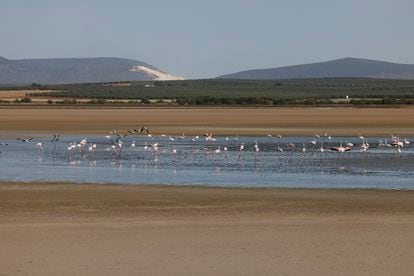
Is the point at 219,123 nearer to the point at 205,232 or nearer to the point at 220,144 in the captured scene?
the point at 220,144

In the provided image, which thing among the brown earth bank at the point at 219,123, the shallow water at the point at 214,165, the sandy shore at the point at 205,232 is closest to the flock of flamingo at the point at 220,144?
the shallow water at the point at 214,165

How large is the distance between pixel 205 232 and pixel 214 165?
1244cm

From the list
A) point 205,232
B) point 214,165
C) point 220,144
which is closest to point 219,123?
point 220,144

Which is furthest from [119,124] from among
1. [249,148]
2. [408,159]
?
[408,159]

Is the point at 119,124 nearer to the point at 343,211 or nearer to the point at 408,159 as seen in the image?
the point at 408,159

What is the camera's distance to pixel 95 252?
1214 cm

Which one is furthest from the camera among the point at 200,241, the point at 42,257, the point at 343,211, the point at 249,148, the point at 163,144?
the point at 163,144

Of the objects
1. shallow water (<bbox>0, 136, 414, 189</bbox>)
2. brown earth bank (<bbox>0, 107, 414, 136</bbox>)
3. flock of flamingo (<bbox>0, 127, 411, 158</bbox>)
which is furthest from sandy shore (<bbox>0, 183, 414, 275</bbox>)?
brown earth bank (<bbox>0, 107, 414, 136</bbox>)

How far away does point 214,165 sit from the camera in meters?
26.1

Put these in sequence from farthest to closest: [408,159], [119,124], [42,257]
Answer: [119,124], [408,159], [42,257]

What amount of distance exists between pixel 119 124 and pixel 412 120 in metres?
15.4

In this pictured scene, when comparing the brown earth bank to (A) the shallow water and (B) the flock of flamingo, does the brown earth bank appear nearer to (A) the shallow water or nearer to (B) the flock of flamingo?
(B) the flock of flamingo

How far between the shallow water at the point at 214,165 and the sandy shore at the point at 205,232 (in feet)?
7.97

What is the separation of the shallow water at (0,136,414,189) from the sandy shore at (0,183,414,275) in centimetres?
243
